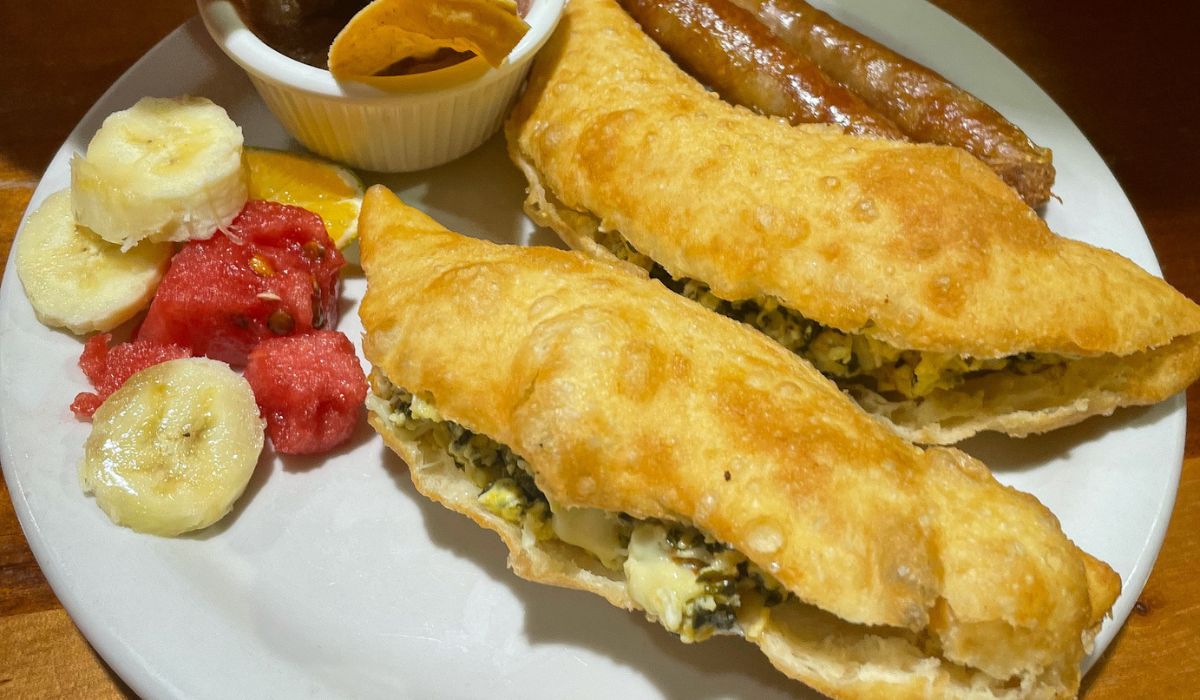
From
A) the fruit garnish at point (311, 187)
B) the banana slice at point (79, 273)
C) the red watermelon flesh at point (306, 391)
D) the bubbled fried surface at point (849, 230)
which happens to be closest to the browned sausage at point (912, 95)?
the bubbled fried surface at point (849, 230)

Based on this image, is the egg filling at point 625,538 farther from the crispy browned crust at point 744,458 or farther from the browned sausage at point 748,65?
the browned sausage at point 748,65

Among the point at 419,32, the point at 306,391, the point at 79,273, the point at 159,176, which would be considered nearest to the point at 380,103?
the point at 419,32

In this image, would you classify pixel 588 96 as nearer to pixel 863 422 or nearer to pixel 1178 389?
pixel 863 422

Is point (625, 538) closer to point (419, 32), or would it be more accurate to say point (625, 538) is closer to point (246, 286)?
point (246, 286)

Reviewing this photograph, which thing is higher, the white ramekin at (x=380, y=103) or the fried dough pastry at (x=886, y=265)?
the fried dough pastry at (x=886, y=265)

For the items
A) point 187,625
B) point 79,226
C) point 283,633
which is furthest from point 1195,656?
point 79,226
